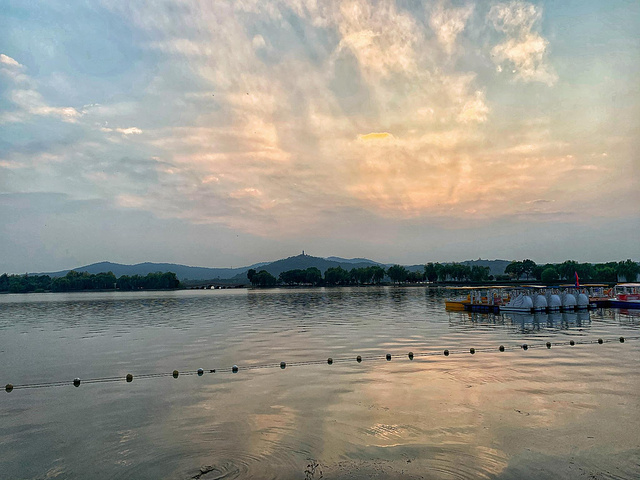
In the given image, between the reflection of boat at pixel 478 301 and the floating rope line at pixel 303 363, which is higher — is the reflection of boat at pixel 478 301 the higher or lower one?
the higher one

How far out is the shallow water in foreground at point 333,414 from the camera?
1330 cm

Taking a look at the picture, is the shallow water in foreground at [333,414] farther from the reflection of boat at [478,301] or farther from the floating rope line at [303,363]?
the reflection of boat at [478,301]

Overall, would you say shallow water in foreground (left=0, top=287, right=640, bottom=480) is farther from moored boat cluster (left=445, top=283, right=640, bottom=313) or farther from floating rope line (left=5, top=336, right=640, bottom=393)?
moored boat cluster (left=445, top=283, right=640, bottom=313)

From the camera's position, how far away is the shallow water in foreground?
43.6 ft

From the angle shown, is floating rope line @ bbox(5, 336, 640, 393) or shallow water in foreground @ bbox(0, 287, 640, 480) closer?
shallow water in foreground @ bbox(0, 287, 640, 480)

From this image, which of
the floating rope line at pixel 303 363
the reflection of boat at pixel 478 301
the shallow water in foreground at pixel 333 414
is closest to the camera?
the shallow water in foreground at pixel 333 414

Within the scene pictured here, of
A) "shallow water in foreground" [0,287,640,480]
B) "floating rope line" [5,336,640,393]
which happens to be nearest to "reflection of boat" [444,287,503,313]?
"floating rope line" [5,336,640,393]

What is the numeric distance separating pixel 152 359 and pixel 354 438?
2340cm

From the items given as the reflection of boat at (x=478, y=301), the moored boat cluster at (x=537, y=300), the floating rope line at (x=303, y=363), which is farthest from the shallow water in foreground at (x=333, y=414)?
the reflection of boat at (x=478, y=301)

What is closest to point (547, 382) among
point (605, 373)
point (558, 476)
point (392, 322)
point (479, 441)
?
point (605, 373)

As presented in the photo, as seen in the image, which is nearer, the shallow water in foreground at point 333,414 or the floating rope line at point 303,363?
the shallow water in foreground at point 333,414

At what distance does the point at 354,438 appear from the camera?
15438 mm

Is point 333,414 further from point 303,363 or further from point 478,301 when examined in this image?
point 478,301

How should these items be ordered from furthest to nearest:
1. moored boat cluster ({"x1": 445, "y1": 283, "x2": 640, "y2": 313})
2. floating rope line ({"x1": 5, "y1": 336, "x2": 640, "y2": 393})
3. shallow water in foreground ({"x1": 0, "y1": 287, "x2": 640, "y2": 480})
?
moored boat cluster ({"x1": 445, "y1": 283, "x2": 640, "y2": 313}), floating rope line ({"x1": 5, "y1": 336, "x2": 640, "y2": 393}), shallow water in foreground ({"x1": 0, "y1": 287, "x2": 640, "y2": 480})
